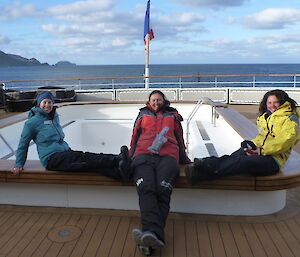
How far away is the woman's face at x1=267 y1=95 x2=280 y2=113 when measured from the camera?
289cm

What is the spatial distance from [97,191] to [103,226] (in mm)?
418

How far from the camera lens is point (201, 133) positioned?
6.39 metres

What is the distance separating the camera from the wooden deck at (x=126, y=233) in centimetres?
251

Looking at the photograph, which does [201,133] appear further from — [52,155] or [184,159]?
[52,155]

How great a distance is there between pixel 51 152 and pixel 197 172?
1.28 metres

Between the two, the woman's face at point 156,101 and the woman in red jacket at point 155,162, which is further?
the woman's face at point 156,101

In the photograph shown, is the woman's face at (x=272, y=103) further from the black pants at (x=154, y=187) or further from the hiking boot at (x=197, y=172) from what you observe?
the black pants at (x=154, y=187)

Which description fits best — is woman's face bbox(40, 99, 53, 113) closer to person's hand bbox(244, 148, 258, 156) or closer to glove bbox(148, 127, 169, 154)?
glove bbox(148, 127, 169, 154)

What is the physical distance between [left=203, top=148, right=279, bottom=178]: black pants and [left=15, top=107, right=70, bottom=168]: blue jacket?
1318mm

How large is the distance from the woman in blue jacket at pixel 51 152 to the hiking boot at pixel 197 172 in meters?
0.55

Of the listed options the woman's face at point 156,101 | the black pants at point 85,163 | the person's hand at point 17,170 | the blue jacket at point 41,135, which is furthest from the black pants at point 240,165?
the person's hand at point 17,170

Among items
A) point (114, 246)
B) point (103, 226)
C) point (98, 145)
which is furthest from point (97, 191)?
point (98, 145)

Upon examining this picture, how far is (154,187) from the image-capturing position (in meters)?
2.64

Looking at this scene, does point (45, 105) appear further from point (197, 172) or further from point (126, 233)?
point (197, 172)
